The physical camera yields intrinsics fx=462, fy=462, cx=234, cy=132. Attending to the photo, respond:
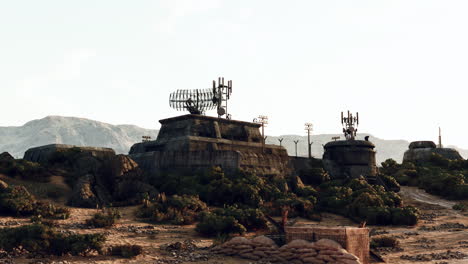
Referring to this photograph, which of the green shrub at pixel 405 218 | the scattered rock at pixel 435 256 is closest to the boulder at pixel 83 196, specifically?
the scattered rock at pixel 435 256

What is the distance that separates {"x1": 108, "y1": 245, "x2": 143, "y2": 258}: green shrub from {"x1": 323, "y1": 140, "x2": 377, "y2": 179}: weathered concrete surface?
1699 inches

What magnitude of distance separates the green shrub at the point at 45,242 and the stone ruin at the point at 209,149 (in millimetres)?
25360

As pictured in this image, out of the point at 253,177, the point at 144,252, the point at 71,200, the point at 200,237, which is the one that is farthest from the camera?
the point at 253,177

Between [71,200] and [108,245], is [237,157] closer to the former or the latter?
[71,200]

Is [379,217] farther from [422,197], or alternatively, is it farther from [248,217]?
[422,197]

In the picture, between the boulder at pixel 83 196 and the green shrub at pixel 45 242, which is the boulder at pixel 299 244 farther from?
the boulder at pixel 83 196

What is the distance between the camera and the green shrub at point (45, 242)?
22.9m

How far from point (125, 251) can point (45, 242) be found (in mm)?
3962

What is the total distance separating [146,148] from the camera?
5822cm

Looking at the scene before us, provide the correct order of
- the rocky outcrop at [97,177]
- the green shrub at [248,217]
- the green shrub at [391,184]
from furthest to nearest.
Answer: the green shrub at [391,184]
the rocky outcrop at [97,177]
the green shrub at [248,217]

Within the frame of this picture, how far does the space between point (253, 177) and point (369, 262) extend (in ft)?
78.9

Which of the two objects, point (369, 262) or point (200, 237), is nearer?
point (369, 262)

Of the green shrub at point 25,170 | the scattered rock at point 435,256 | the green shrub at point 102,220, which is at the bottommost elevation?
the scattered rock at point 435,256

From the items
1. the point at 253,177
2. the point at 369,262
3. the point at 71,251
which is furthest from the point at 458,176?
the point at 71,251
